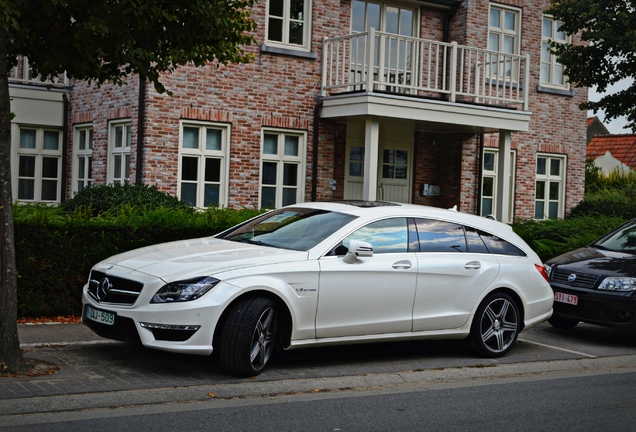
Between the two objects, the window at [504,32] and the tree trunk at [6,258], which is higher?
the window at [504,32]

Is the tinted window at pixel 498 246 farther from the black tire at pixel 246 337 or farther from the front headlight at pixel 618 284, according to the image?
the black tire at pixel 246 337

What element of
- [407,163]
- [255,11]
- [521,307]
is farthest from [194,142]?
[521,307]

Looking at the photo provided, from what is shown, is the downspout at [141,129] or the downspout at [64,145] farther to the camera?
the downspout at [64,145]

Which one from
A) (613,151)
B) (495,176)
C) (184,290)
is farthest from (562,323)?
(613,151)

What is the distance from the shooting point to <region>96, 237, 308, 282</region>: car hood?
7.64 meters

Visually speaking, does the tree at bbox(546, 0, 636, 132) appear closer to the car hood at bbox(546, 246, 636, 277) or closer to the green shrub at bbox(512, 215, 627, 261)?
the green shrub at bbox(512, 215, 627, 261)

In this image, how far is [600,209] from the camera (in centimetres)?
2252

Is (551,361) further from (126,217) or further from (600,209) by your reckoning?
(600,209)

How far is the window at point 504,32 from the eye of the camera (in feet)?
69.6

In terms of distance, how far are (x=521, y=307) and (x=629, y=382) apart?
142 cm

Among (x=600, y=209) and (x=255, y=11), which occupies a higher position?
(x=255, y=11)

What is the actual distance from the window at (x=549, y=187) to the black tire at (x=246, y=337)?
15.9 metres

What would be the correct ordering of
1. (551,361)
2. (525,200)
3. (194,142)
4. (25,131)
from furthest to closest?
(525,200) → (25,131) → (194,142) → (551,361)

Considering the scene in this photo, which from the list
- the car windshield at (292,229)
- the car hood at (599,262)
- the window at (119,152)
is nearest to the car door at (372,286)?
the car windshield at (292,229)
